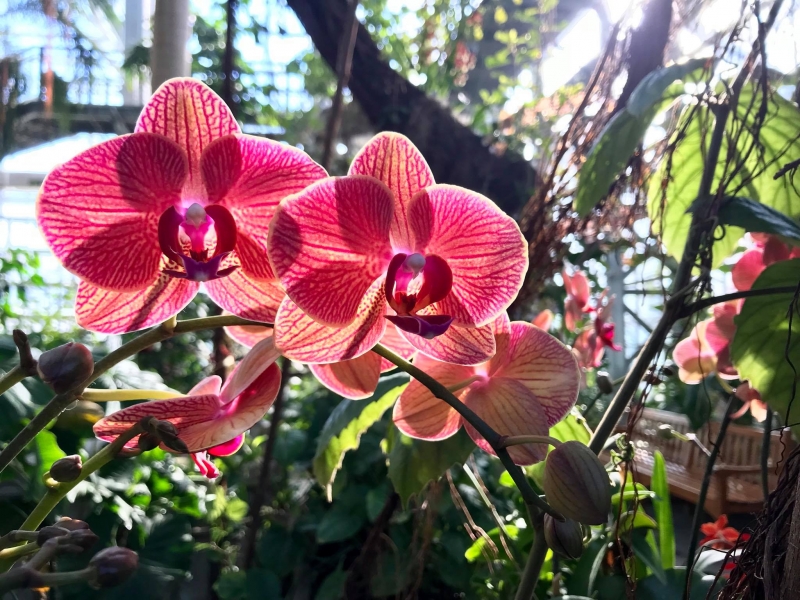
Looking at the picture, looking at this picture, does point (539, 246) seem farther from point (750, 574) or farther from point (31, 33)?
point (31, 33)

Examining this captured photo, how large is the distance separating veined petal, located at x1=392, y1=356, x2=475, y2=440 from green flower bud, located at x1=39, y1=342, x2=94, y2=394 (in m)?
0.20

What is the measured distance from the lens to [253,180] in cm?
32

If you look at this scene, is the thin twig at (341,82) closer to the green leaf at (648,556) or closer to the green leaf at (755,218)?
the green leaf at (755,218)

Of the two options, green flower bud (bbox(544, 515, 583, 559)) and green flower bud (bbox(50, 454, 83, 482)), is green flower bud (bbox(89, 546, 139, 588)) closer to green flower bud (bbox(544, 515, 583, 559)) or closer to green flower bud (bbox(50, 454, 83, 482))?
green flower bud (bbox(50, 454, 83, 482))

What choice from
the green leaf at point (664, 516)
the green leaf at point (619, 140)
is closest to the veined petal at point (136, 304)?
the green leaf at point (619, 140)

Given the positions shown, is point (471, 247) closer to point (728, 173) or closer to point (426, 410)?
point (426, 410)

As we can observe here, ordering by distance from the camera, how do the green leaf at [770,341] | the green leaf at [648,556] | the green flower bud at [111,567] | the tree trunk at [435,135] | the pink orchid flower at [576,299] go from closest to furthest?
the green flower bud at [111,567]
the green leaf at [770,341]
the green leaf at [648,556]
the pink orchid flower at [576,299]
the tree trunk at [435,135]

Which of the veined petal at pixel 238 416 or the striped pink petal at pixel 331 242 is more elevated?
the striped pink petal at pixel 331 242

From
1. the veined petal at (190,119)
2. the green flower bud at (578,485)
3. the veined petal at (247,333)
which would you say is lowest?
the veined petal at (247,333)

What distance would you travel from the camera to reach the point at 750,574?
33cm

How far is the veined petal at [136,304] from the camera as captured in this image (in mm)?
322

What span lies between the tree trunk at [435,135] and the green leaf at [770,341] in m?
1.21

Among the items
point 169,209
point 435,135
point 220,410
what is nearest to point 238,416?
point 220,410

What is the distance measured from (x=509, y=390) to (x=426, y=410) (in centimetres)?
6
